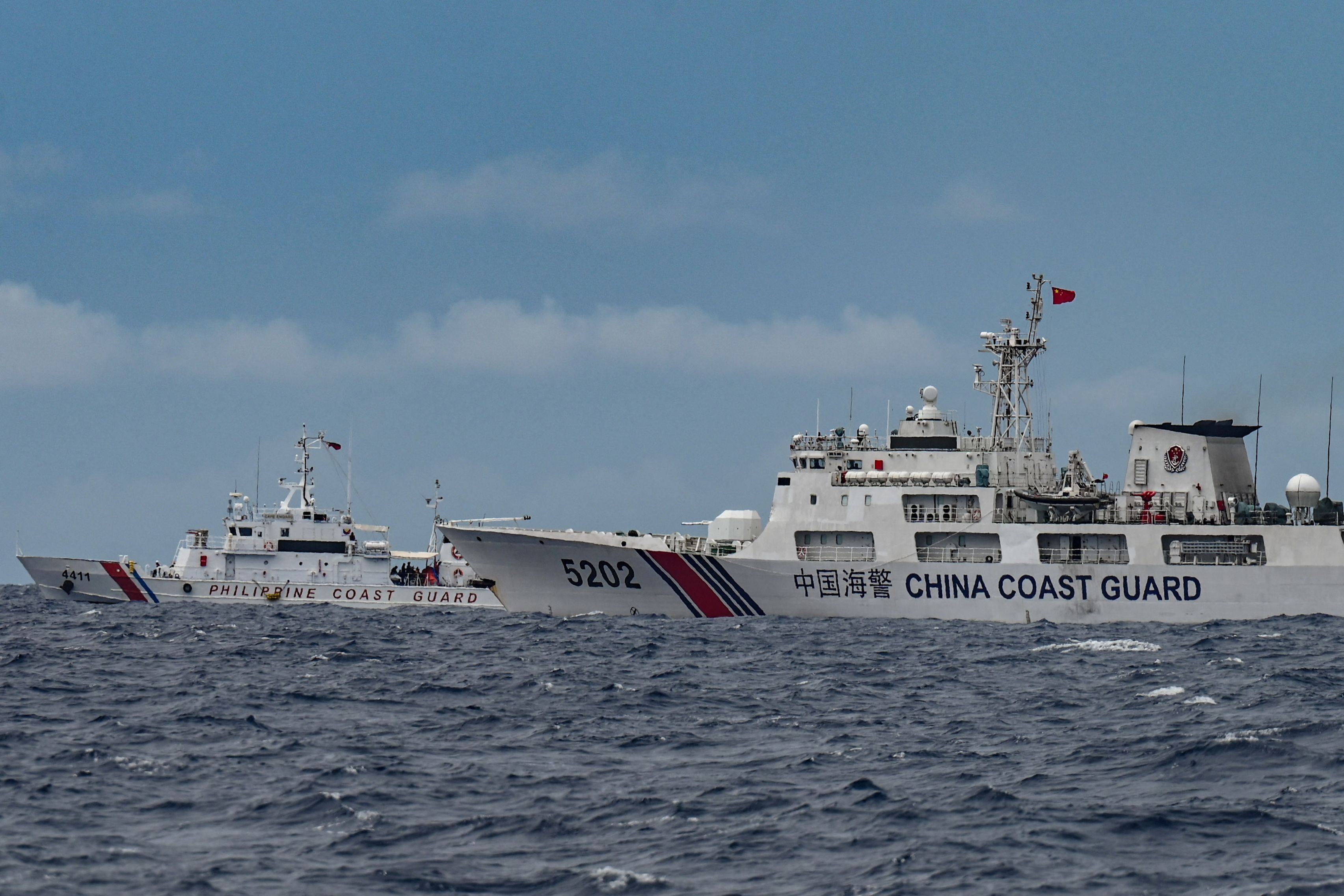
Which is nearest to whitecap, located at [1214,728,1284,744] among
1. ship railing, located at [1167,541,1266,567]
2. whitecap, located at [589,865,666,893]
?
whitecap, located at [589,865,666,893]

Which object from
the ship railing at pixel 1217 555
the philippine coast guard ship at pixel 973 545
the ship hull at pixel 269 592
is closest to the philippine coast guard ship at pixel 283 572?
the ship hull at pixel 269 592

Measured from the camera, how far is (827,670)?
24000mm

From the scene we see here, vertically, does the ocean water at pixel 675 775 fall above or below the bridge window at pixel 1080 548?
below

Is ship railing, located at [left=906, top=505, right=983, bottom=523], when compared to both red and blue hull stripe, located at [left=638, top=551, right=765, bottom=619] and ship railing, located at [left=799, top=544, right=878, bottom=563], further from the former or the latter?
red and blue hull stripe, located at [left=638, top=551, right=765, bottom=619]

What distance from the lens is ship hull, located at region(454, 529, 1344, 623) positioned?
1436 inches

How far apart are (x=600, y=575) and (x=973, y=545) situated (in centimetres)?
1081

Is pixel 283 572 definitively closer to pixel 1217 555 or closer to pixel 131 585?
pixel 131 585

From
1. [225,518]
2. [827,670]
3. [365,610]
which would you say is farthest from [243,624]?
[827,670]

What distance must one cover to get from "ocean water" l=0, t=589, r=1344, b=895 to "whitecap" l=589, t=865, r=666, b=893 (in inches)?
1.2

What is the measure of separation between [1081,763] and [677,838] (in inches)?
215

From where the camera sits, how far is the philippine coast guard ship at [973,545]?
3681 cm

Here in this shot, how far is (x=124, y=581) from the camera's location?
54.1 metres

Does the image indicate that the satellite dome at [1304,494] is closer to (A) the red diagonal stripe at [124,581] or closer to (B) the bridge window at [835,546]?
(B) the bridge window at [835,546]

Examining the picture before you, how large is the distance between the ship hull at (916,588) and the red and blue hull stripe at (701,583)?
3 cm
